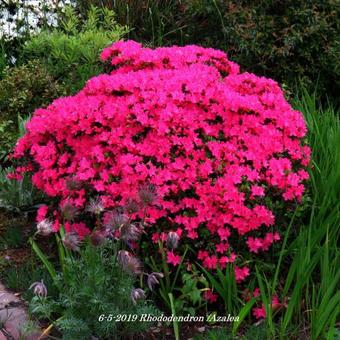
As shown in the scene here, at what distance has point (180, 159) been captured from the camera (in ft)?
10.0

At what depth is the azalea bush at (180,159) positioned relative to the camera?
117 inches

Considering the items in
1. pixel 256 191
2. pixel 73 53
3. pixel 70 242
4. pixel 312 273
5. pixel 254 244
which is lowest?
pixel 312 273

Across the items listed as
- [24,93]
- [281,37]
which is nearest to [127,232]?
[24,93]

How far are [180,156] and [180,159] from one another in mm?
37

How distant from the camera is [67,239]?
2.41 metres

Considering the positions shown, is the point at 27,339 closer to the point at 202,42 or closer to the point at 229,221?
the point at 229,221

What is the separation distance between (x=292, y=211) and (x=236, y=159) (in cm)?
41

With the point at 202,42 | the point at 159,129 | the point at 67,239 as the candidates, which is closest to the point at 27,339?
the point at 67,239

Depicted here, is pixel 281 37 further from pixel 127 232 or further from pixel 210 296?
pixel 127 232

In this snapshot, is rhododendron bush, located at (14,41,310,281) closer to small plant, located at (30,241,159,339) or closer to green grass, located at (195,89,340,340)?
green grass, located at (195,89,340,340)

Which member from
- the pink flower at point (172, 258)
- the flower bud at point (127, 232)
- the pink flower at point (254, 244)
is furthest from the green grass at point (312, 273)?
the flower bud at point (127, 232)

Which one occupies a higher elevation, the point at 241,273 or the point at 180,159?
the point at 180,159

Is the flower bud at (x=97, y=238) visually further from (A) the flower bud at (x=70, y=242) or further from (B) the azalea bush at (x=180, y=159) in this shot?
(B) the azalea bush at (x=180, y=159)

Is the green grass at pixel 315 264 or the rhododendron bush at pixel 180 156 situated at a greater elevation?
the rhododendron bush at pixel 180 156
